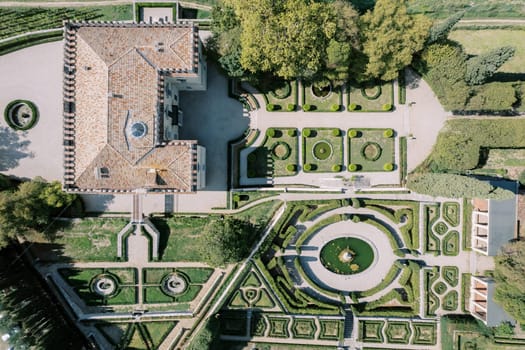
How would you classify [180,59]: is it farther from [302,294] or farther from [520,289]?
[520,289]

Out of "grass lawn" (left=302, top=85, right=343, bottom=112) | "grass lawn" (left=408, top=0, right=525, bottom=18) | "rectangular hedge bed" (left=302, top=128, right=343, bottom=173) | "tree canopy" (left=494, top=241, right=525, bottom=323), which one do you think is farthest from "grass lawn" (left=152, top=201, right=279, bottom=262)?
"grass lawn" (left=408, top=0, right=525, bottom=18)

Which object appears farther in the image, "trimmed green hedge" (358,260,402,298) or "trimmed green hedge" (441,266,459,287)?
"trimmed green hedge" (441,266,459,287)

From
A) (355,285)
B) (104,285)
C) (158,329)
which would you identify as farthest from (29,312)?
(355,285)

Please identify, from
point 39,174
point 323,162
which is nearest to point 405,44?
point 323,162

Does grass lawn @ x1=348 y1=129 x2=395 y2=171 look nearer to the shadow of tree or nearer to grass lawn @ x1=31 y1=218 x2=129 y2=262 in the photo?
grass lawn @ x1=31 y1=218 x2=129 y2=262

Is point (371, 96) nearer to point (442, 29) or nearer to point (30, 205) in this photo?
point (442, 29)

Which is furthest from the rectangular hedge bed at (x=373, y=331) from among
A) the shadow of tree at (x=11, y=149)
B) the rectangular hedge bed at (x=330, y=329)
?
the shadow of tree at (x=11, y=149)

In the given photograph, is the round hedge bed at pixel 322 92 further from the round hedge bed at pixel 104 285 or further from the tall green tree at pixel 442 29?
the round hedge bed at pixel 104 285
